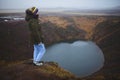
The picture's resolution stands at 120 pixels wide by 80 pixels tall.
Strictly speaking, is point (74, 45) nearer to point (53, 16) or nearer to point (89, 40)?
point (89, 40)

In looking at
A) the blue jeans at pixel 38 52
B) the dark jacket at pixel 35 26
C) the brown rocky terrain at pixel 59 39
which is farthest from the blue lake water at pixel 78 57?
the dark jacket at pixel 35 26

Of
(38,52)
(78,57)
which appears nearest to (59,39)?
(78,57)

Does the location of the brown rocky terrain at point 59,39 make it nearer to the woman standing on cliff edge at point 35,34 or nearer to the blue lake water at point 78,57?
the blue lake water at point 78,57

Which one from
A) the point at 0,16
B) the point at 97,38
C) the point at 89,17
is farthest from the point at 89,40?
the point at 0,16

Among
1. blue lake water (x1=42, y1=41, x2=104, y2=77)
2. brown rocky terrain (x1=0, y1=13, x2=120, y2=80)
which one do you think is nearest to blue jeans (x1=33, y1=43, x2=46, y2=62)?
brown rocky terrain (x1=0, y1=13, x2=120, y2=80)

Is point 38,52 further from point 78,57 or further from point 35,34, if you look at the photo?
point 78,57

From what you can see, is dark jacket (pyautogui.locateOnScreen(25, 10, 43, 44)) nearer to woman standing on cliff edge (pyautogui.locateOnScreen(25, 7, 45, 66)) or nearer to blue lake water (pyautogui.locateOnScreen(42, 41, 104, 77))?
woman standing on cliff edge (pyautogui.locateOnScreen(25, 7, 45, 66))
